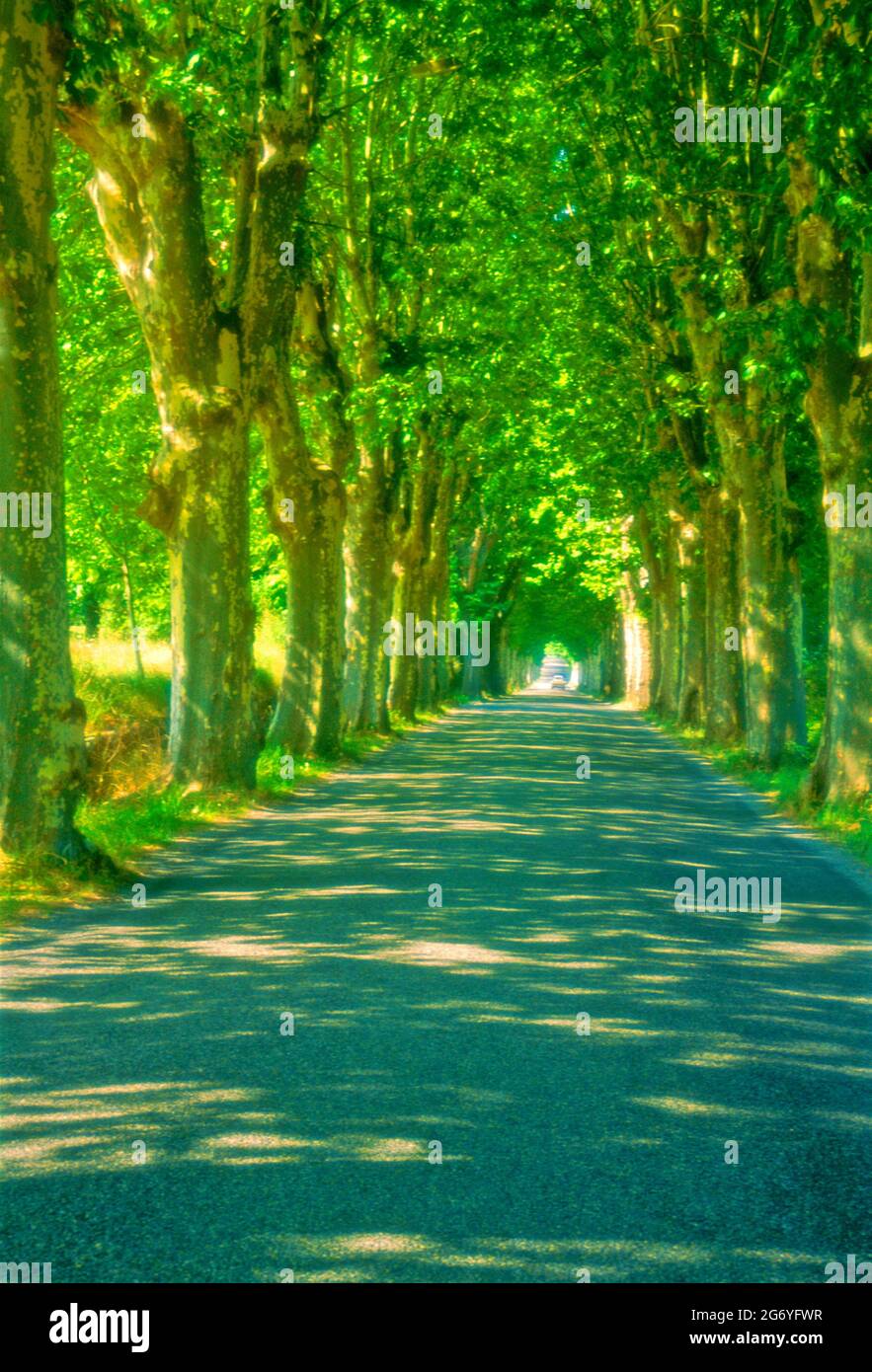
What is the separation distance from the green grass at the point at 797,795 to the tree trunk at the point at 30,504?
7.04m

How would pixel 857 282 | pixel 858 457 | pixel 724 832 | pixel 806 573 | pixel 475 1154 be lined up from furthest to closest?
1. pixel 806 573
2. pixel 857 282
3. pixel 858 457
4. pixel 724 832
5. pixel 475 1154

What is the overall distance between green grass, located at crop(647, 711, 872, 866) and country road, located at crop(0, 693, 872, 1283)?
7.79 ft

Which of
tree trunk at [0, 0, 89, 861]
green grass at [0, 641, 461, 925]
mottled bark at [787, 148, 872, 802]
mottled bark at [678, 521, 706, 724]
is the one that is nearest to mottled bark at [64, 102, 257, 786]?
green grass at [0, 641, 461, 925]

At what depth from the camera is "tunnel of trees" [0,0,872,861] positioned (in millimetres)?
12375

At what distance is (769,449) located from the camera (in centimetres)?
2545

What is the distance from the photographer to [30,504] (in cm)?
1192

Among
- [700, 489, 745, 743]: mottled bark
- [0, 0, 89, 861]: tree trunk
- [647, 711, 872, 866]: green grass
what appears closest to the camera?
[0, 0, 89, 861]: tree trunk

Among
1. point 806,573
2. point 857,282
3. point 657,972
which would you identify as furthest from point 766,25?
point 806,573

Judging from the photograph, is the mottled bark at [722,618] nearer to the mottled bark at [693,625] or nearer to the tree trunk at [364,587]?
the mottled bark at [693,625]

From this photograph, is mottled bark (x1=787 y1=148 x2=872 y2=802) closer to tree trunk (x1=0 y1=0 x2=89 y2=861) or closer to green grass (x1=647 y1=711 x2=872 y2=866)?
green grass (x1=647 y1=711 x2=872 y2=866)

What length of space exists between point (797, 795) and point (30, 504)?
32.7 ft

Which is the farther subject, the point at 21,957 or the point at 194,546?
the point at 194,546

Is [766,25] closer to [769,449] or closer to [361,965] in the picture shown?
[769,449]
